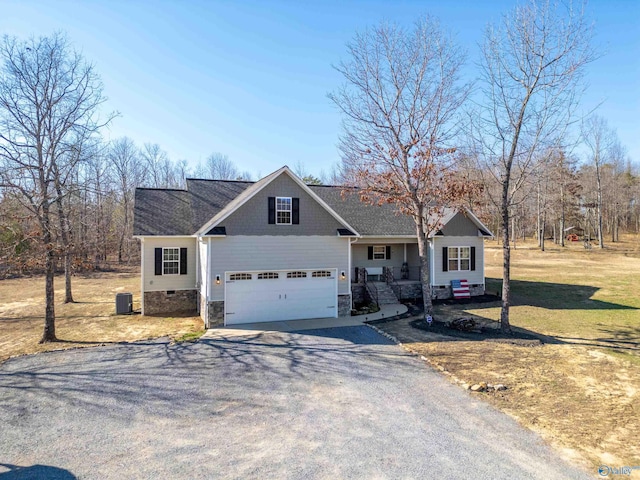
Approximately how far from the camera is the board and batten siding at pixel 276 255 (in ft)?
45.6

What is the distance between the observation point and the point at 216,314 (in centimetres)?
1384

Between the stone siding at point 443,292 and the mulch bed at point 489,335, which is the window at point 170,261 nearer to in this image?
the mulch bed at point 489,335

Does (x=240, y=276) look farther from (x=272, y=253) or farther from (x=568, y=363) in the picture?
(x=568, y=363)

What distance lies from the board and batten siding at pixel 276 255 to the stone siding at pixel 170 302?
13.2 feet

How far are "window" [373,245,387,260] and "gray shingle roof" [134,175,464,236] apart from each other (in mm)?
1438

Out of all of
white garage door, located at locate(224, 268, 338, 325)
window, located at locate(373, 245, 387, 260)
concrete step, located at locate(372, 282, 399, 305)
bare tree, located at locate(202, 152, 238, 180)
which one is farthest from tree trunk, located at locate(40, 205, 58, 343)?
bare tree, located at locate(202, 152, 238, 180)

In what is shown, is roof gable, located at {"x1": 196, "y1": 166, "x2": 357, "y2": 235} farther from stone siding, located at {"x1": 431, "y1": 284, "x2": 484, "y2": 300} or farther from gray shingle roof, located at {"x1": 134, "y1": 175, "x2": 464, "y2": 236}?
stone siding, located at {"x1": 431, "y1": 284, "x2": 484, "y2": 300}

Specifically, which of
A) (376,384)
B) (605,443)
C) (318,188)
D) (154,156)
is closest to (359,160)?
(318,188)

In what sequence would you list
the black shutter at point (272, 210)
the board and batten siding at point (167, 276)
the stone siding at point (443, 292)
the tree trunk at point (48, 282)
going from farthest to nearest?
the stone siding at point (443, 292) < the board and batten siding at point (167, 276) < the black shutter at point (272, 210) < the tree trunk at point (48, 282)

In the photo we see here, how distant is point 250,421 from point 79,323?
1181 cm

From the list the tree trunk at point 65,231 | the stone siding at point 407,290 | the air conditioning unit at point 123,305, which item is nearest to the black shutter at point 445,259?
the stone siding at point 407,290

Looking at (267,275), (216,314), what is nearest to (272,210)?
(267,275)

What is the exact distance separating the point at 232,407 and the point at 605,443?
6.79m

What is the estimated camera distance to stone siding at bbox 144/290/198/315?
16.5 metres
